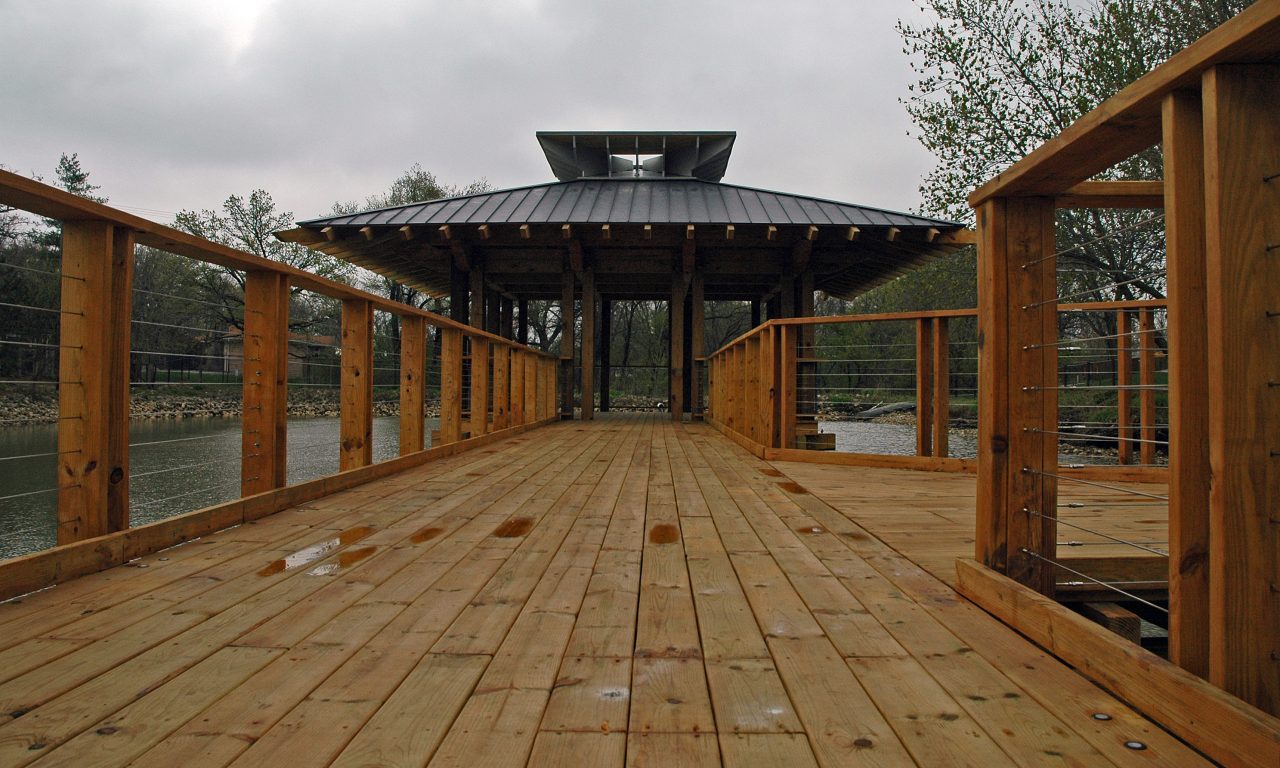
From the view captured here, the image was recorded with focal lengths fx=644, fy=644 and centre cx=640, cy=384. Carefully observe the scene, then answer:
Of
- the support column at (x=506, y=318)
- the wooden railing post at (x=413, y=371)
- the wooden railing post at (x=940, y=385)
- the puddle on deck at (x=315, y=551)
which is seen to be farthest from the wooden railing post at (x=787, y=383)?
the support column at (x=506, y=318)

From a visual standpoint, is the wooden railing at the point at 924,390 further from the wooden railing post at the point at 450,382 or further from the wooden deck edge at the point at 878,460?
the wooden railing post at the point at 450,382

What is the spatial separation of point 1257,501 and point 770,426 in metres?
4.02

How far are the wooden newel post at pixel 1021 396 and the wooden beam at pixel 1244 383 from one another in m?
0.67

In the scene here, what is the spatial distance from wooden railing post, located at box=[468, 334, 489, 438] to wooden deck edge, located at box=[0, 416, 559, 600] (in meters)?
2.17

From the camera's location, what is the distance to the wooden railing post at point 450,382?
4969 millimetres

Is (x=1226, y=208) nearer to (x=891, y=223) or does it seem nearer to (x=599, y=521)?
(x=599, y=521)

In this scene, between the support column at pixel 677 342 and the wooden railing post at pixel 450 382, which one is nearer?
the wooden railing post at pixel 450 382

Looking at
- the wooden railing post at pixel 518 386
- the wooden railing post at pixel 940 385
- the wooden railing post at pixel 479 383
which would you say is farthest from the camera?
the wooden railing post at pixel 518 386

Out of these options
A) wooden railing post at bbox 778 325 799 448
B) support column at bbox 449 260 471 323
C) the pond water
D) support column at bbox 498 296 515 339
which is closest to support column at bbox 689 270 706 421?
support column at bbox 449 260 471 323

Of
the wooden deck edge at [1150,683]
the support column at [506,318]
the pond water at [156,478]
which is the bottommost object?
the pond water at [156,478]

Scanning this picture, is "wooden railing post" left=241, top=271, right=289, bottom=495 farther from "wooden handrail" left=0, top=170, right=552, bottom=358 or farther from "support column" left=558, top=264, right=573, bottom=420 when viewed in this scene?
"support column" left=558, top=264, right=573, bottom=420

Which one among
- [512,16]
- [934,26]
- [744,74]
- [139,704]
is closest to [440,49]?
[512,16]

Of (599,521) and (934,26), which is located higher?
(934,26)

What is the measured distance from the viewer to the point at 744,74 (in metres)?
21.2
